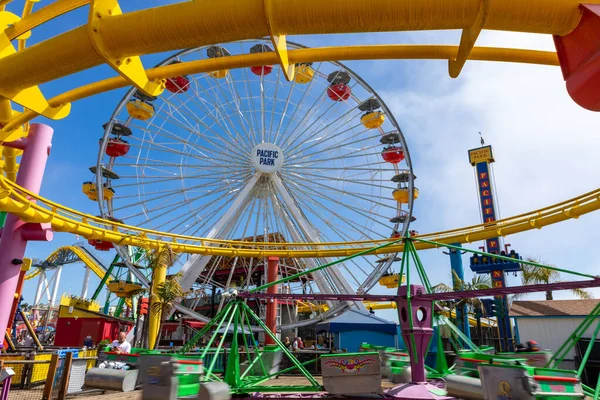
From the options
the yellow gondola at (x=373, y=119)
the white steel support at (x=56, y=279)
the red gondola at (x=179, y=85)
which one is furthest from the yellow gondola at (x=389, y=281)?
the white steel support at (x=56, y=279)

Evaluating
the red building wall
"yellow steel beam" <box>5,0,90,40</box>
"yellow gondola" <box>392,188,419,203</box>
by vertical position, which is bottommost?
the red building wall

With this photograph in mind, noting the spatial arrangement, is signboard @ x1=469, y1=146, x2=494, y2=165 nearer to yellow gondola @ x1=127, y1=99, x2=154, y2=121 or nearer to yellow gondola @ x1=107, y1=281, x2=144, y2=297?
yellow gondola @ x1=127, y1=99, x2=154, y2=121

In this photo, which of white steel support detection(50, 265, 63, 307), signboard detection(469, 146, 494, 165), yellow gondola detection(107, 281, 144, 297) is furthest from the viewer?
white steel support detection(50, 265, 63, 307)

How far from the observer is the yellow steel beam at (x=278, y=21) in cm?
329

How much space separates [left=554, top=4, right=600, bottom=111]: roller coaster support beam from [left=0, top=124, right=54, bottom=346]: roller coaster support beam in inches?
487

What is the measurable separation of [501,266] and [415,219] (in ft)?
20.6

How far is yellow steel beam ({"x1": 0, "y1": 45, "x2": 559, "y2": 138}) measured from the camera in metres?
4.61

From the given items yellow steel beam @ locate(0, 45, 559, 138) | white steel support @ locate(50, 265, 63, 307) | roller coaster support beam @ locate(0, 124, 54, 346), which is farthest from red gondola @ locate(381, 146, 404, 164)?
white steel support @ locate(50, 265, 63, 307)

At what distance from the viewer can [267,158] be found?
73.0ft

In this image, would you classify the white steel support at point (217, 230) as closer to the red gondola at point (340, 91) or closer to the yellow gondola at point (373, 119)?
the red gondola at point (340, 91)

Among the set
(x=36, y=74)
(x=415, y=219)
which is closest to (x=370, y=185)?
(x=415, y=219)

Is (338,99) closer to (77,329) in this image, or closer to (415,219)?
(415,219)

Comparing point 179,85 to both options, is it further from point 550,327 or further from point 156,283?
point 550,327

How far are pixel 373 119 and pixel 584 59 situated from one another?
64.9ft
